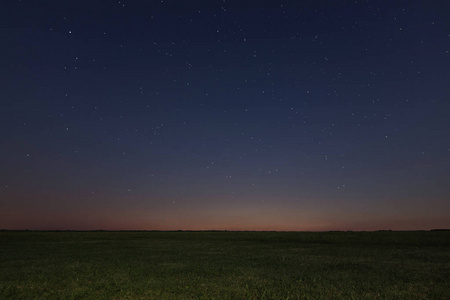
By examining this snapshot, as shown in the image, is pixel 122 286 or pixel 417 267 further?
pixel 417 267

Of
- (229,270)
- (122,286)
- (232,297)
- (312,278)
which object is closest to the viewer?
(232,297)

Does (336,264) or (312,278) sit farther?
(336,264)

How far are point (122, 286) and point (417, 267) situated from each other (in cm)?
1798

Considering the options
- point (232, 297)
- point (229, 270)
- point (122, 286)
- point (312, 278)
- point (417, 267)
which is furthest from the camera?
point (417, 267)

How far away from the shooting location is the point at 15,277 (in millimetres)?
16203

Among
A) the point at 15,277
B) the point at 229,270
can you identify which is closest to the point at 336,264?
the point at 229,270

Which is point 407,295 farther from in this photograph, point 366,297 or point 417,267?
point 417,267

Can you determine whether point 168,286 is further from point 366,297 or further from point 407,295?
point 407,295

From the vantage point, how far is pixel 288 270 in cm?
1852

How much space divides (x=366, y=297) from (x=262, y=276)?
5740 mm

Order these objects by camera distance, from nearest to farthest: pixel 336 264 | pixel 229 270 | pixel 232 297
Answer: pixel 232 297 → pixel 229 270 → pixel 336 264

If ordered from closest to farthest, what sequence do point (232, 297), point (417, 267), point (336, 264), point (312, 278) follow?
1. point (232, 297)
2. point (312, 278)
3. point (417, 267)
4. point (336, 264)

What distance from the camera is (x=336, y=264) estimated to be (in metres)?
21.5

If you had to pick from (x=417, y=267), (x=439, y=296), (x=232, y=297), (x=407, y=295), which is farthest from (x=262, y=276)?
(x=417, y=267)
